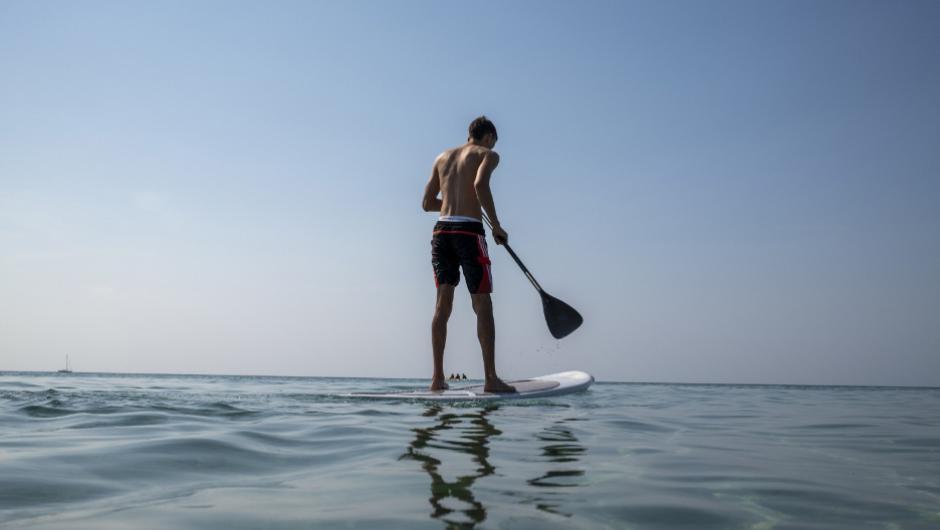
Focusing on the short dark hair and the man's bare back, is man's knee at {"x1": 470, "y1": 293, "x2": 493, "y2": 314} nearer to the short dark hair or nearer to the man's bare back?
the man's bare back

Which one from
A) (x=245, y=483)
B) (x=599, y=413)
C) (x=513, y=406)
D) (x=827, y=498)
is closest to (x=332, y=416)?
(x=513, y=406)

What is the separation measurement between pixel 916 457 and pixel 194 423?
3.88 meters

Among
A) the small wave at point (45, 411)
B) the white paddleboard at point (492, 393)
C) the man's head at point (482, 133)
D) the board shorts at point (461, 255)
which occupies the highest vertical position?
the man's head at point (482, 133)

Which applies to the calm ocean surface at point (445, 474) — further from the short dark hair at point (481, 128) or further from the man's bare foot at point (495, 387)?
the short dark hair at point (481, 128)

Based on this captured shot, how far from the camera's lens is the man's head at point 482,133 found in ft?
21.3

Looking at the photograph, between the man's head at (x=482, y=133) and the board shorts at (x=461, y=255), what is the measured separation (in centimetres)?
88

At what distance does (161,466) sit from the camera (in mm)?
2320

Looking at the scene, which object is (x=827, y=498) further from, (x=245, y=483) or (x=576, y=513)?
(x=245, y=483)

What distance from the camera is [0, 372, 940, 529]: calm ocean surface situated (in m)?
1.65

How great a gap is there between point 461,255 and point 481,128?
4.49ft

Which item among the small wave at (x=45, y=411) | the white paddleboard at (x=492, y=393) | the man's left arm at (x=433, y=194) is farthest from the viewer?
the man's left arm at (x=433, y=194)

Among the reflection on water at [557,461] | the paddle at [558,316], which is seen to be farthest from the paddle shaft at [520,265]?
the reflection on water at [557,461]

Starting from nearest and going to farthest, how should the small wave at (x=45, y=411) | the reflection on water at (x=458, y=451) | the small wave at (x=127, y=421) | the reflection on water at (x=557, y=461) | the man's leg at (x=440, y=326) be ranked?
the reflection on water at (x=458, y=451), the reflection on water at (x=557, y=461), the small wave at (x=127, y=421), the small wave at (x=45, y=411), the man's leg at (x=440, y=326)

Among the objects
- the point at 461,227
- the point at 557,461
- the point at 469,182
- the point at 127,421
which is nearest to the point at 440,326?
the point at 461,227
